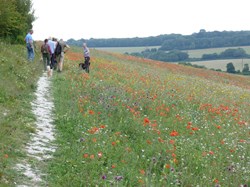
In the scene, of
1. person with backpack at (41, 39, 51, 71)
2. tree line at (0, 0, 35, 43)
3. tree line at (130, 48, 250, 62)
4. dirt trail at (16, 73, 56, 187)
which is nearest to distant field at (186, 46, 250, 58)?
tree line at (130, 48, 250, 62)

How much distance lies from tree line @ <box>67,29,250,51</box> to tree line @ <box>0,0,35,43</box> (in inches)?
3392

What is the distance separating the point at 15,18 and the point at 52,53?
6.77m

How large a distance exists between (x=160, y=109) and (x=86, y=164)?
5.43 metres

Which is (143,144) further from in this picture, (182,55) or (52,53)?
(182,55)

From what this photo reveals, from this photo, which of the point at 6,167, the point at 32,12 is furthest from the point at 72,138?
the point at 32,12

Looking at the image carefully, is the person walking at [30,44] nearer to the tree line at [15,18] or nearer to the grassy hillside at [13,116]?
the tree line at [15,18]

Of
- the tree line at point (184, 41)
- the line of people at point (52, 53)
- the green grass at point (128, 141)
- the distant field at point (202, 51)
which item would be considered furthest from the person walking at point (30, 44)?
the tree line at point (184, 41)

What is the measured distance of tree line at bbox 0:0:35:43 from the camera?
923 inches

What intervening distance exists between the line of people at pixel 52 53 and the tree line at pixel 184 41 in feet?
322

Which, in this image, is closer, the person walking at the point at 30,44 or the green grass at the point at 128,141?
the green grass at the point at 128,141

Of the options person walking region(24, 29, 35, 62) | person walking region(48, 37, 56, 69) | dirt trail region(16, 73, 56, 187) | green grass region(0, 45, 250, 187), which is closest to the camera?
dirt trail region(16, 73, 56, 187)

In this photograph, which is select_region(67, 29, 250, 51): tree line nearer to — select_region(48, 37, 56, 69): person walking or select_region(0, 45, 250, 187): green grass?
select_region(48, 37, 56, 69): person walking

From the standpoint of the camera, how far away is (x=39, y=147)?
26.9 ft

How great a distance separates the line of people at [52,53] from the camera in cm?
2158
